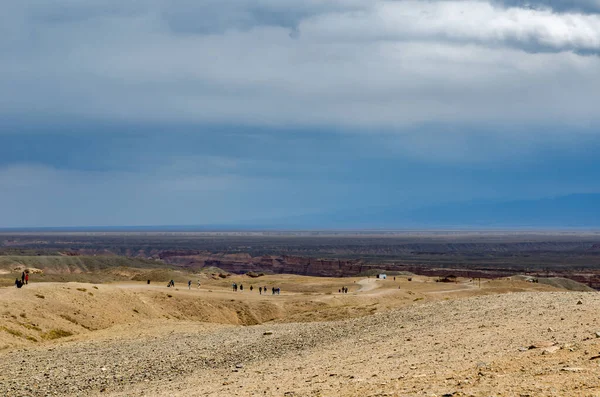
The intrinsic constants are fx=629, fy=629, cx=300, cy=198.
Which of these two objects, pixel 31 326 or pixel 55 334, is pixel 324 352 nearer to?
pixel 55 334

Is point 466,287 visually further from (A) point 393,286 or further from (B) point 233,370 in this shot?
(B) point 233,370

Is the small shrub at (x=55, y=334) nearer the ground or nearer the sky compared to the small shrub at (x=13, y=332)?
nearer the ground

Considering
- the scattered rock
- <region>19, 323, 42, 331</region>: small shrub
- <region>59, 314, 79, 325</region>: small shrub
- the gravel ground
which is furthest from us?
<region>59, 314, 79, 325</region>: small shrub

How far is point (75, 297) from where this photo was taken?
1864 inches

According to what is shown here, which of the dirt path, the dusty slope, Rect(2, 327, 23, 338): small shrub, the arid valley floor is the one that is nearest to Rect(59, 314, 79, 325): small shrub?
the dusty slope

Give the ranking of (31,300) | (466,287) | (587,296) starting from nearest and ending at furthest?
(587,296)
(31,300)
(466,287)

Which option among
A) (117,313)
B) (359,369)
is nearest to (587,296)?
(359,369)

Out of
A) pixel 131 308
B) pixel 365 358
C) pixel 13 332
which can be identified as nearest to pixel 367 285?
pixel 131 308

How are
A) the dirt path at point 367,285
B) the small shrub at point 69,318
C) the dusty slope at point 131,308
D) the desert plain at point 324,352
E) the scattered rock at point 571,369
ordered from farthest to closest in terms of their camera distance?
the dirt path at point 367,285, the small shrub at point 69,318, the dusty slope at point 131,308, the desert plain at point 324,352, the scattered rock at point 571,369

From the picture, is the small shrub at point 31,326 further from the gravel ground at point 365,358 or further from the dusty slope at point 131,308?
the gravel ground at point 365,358

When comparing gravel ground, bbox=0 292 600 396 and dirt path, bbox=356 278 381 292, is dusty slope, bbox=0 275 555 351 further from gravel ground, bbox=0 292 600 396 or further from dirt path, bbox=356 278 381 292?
dirt path, bbox=356 278 381 292

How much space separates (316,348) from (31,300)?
2762 centimetres

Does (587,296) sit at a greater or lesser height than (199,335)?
greater

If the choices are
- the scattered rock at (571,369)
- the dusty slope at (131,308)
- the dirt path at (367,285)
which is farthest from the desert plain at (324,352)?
the dirt path at (367,285)
